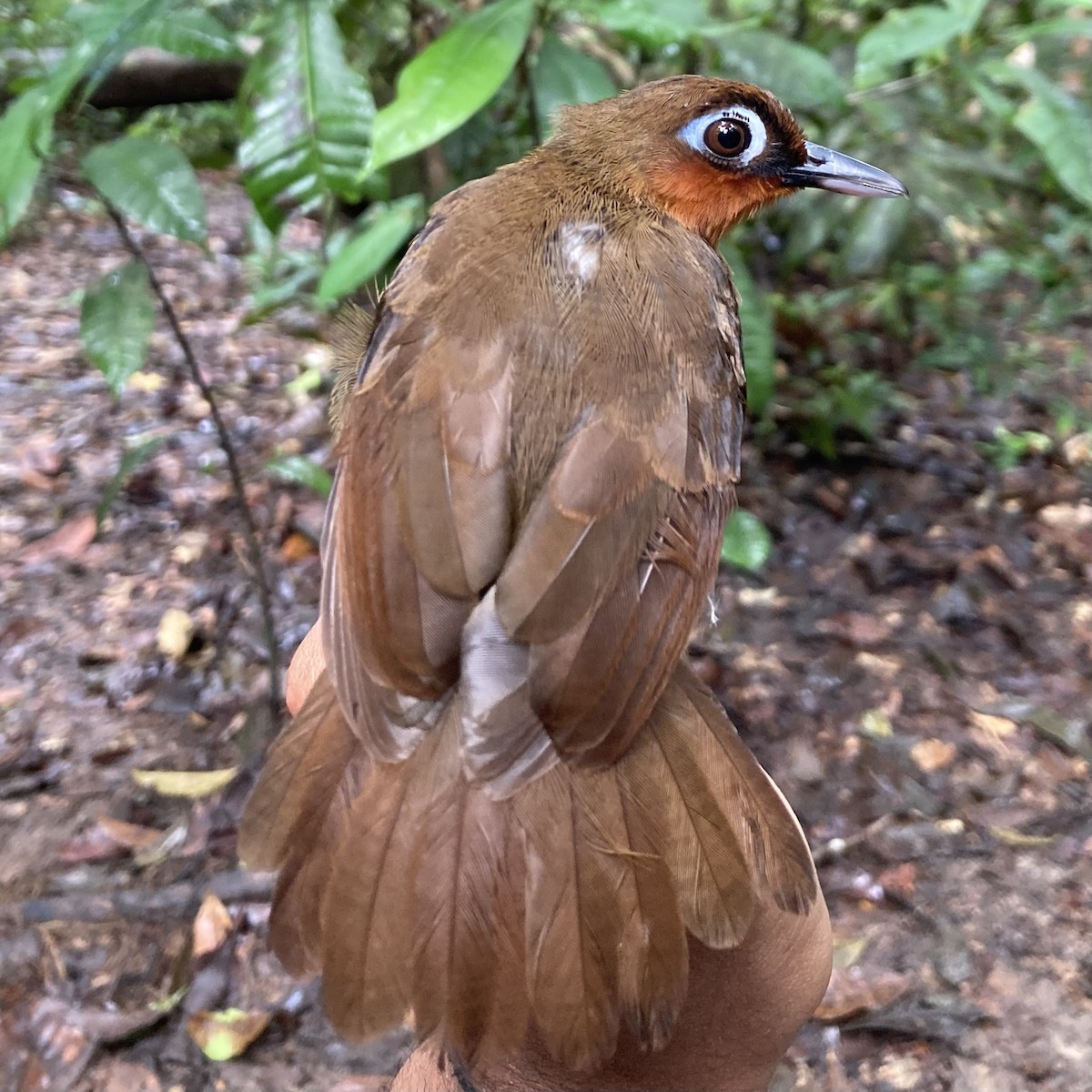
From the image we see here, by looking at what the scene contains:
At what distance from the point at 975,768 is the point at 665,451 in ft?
6.89

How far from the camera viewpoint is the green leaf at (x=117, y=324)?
2012mm

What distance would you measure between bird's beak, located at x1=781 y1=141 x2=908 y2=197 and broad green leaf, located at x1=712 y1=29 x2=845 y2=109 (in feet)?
1.78

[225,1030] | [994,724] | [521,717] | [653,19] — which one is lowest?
[994,724]

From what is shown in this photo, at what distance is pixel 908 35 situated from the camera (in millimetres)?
2236

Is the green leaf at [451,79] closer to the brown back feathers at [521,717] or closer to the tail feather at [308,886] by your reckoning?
the brown back feathers at [521,717]

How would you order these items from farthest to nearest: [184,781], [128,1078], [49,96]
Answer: [184,781], [128,1078], [49,96]

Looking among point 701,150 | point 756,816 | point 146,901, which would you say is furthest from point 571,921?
point 146,901

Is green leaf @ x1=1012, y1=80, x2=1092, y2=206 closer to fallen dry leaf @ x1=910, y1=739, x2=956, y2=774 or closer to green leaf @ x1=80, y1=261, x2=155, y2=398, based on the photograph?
fallen dry leaf @ x1=910, y1=739, x2=956, y2=774

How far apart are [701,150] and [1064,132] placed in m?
1.19

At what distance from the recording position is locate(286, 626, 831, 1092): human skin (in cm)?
147

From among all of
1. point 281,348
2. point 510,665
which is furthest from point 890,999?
point 281,348

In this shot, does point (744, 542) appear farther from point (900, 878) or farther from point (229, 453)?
point (229, 453)

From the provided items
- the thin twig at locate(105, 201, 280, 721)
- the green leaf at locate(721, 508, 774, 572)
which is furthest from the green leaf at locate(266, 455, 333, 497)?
the green leaf at locate(721, 508, 774, 572)

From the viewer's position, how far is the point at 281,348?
16.3 feet
